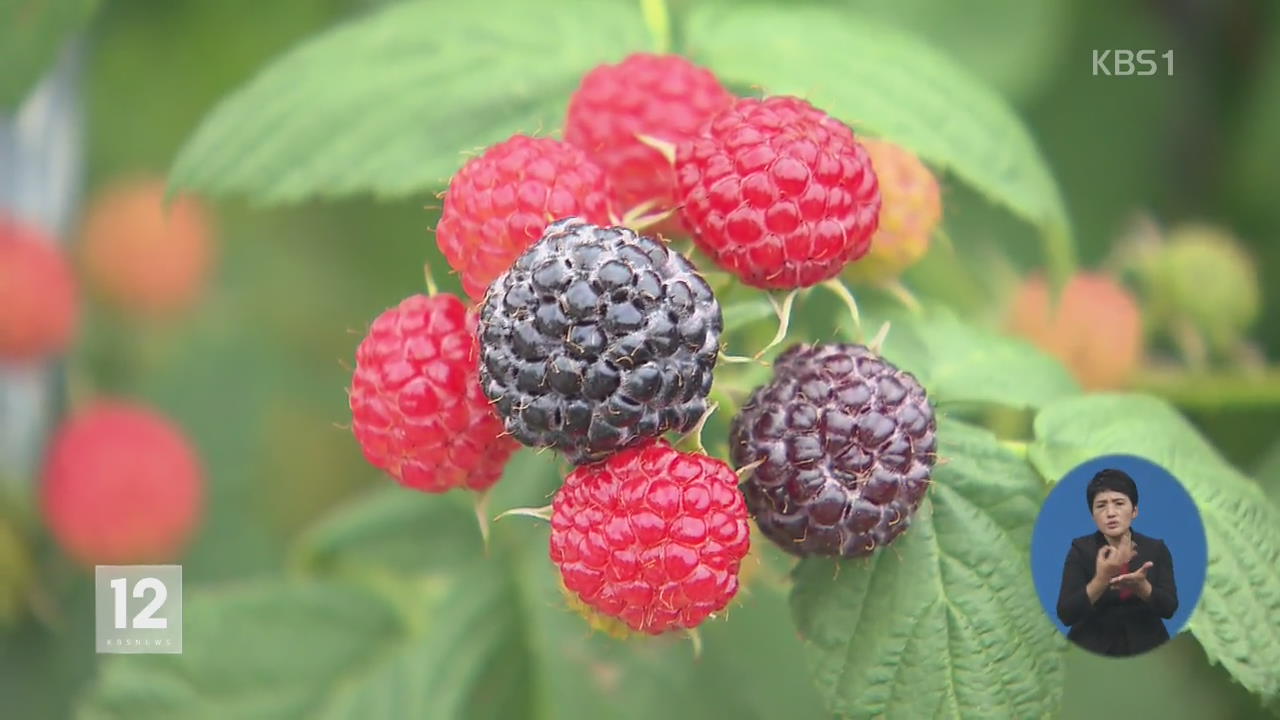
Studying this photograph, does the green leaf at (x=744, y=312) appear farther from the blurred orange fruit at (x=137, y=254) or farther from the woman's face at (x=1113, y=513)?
the blurred orange fruit at (x=137, y=254)

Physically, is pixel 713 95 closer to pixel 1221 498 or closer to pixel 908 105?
pixel 908 105

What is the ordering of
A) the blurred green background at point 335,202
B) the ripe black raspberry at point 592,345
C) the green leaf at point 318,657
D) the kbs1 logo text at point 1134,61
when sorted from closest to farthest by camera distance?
the ripe black raspberry at point 592,345 → the green leaf at point 318,657 → the kbs1 logo text at point 1134,61 → the blurred green background at point 335,202

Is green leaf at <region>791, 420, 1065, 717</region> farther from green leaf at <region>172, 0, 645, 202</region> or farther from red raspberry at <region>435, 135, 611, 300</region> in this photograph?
green leaf at <region>172, 0, 645, 202</region>

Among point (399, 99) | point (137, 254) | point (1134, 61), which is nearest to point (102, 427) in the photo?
point (137, 254)

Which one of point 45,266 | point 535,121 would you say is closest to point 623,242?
point 535,121
